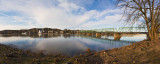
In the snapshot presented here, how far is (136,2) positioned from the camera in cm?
1093

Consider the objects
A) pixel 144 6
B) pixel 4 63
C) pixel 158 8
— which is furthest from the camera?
pixel 144 6

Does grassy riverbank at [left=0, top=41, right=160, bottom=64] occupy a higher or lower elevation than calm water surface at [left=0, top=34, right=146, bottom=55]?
higher

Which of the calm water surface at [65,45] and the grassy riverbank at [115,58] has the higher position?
the grassy riverbank at [115,58]

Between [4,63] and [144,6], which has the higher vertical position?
[144,6]

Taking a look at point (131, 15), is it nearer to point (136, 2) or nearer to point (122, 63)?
point (136, 2)

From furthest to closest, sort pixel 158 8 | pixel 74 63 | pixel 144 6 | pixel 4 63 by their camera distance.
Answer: pixel 144 6 → pixel 158 8 → pixel 74 63 → pixel 4 63

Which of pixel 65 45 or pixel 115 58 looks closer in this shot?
pixel 115 58

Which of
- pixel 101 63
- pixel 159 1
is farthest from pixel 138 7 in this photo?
pixel 101 63

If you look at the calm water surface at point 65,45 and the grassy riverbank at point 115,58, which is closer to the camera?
the grassy riverbank at point 115,58

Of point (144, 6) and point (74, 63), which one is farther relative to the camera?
point (144, 6)

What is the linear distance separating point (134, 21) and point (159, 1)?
3.87 metres

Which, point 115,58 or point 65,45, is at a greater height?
point 115,58

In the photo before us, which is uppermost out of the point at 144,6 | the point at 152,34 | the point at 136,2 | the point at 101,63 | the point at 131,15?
the point at 136,2

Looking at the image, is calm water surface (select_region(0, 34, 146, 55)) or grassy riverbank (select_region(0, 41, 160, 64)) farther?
calm water surface (select_region(0, 34, 146, 55))
